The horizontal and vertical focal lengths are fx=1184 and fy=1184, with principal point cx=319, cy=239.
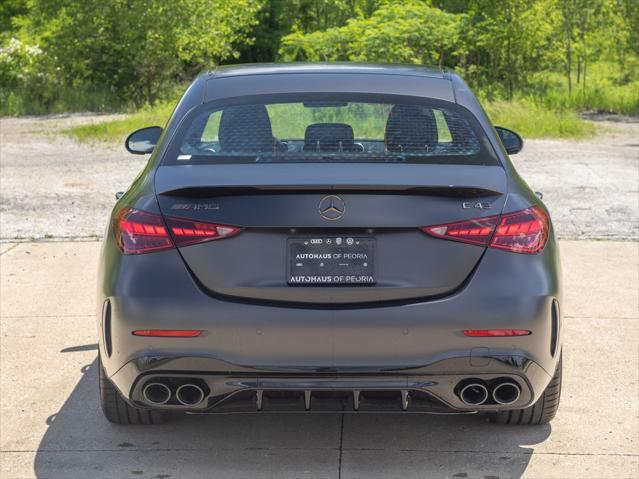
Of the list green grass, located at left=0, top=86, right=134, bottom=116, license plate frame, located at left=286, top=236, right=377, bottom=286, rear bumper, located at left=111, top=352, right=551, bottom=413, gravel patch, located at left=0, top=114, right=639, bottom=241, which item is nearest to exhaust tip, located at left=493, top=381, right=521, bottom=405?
rear bumper, located at left=111, top=352, right=551, bottom=413

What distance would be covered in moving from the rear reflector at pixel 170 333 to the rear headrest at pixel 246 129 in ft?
2.71

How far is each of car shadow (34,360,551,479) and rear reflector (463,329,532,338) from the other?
24.5 inches

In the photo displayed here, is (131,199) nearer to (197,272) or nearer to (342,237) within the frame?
(197,272)

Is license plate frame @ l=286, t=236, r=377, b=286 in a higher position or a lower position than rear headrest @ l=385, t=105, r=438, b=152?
lower

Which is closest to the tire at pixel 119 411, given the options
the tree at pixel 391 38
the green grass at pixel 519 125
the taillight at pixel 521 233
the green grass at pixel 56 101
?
the taillight at pixel 521 233

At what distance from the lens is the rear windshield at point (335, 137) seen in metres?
4.54

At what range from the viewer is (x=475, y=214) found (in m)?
4.26

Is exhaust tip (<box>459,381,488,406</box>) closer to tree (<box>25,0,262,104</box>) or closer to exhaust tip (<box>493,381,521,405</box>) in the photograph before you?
exhaust tip (<box>493,381,521,405</box>)

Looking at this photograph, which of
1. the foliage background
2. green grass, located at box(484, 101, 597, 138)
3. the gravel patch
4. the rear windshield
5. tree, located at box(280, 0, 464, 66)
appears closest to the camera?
the rear windshield

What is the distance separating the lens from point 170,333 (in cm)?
423

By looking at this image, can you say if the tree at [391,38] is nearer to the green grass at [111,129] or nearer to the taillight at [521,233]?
the green grass at [111,129]

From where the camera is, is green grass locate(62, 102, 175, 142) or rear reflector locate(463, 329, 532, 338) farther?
green grass locate(62, 102, 175, 142)

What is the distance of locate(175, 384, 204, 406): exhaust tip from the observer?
4.31 m

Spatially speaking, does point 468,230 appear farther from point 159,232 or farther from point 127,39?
point 127,39
